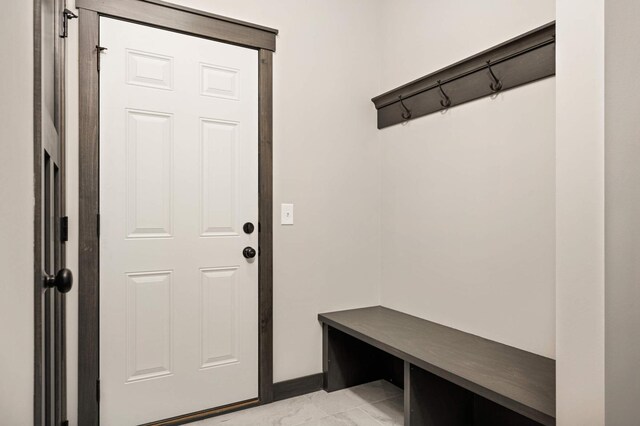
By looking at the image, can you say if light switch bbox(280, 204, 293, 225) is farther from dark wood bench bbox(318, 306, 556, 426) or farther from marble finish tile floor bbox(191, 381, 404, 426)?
marble finish tile floor bbox(191, 381, 404, 426)

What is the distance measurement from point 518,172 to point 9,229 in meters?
1.98

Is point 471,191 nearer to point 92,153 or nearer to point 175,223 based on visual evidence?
point 175,223

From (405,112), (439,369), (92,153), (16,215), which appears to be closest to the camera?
(16,215)

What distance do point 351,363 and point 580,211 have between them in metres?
1.86

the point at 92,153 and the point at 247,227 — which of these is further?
the point at 247,227

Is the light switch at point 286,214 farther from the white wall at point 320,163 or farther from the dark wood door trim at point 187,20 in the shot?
the dark wood door trim at point 187,20

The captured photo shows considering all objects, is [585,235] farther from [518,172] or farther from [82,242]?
[82,242]

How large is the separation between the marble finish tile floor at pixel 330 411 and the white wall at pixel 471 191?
568mm

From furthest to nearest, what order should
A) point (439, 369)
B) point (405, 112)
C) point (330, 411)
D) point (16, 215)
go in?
point (405, 112), point (330, 411), point (439, 369), point (16, 215)

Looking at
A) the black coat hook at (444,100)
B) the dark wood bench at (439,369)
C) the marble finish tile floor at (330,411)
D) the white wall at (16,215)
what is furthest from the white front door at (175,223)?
the white wall at (16,215)

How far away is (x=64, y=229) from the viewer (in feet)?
5.76

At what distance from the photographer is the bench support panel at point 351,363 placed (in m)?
2.57

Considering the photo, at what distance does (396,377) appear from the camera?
2.65 metres

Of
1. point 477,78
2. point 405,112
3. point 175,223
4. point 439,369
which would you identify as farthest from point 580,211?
point 175,223
